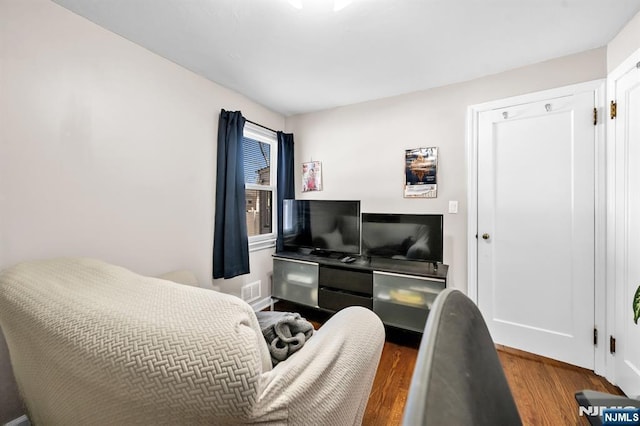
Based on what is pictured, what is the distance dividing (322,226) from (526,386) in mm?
2038

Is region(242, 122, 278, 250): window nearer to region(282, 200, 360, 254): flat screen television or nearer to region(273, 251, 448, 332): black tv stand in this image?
region(282, 200, 360, 254): flat screen television

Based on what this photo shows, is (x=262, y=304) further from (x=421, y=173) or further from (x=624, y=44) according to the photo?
(x=624, y=44)

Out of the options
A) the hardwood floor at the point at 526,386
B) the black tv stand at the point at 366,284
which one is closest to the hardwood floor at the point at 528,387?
the hardwood floor at the point at 526,386

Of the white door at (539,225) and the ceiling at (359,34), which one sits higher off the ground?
the ceiling at (359,34)

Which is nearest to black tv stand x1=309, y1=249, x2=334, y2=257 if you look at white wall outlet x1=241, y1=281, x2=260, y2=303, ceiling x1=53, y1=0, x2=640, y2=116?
white wall outlet x1=241, y1=281, x2=260, y2=303

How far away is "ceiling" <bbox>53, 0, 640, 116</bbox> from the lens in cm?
149

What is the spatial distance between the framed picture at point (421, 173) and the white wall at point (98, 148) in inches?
76.3

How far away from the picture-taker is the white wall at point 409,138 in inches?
82.4

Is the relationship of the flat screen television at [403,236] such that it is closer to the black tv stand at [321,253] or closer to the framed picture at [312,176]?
the black tv stand at [321,253]

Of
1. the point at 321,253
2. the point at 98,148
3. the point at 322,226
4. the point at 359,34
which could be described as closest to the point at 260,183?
the point at 322,226

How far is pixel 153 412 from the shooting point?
0.58 meters

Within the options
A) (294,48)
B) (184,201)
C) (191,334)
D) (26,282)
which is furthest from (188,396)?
(294,48)

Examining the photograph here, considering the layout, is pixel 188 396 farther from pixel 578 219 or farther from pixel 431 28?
pixel 578 219

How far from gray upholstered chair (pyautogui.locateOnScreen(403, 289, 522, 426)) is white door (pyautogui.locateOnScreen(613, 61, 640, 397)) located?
1.98m
